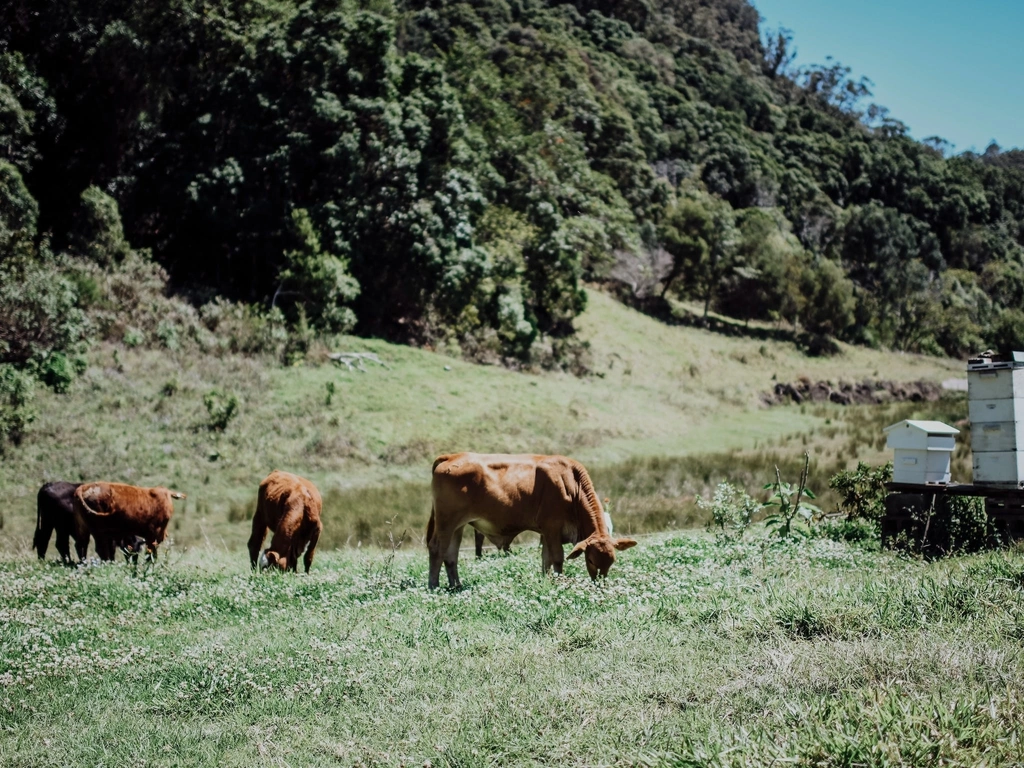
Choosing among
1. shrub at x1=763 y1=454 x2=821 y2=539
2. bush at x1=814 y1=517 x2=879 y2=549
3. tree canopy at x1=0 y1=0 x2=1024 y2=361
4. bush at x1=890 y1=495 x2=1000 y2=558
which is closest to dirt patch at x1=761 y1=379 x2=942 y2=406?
tree canopy at x1=0 y1=0 x2=1024 y2=361

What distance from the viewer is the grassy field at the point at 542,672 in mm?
5230

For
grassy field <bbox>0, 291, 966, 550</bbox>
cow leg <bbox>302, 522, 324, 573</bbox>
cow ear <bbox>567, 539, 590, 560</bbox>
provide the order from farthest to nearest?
grassy field <bbox>0, 291, 966, 550</bbox> < cow leg <bbox>302, 522, 324, 573</bbox> < cow ear <bbox>567, 539, 590, 560</bbox>

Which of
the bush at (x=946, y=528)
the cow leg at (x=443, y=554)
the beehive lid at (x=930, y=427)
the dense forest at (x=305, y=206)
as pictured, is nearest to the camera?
the cow leg at (x=443, y=554)

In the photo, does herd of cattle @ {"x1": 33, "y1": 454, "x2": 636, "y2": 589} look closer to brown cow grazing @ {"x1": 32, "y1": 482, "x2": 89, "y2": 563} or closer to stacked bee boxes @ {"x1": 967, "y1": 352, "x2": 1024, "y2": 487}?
brown cow grazing @ {"x1": 32, "y1": 482, "x2": 89, "y2": 563}

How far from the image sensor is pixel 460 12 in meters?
83.0

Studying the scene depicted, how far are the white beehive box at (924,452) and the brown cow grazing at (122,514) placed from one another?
1143cm

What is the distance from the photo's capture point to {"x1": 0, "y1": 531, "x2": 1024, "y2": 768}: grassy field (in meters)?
5.23

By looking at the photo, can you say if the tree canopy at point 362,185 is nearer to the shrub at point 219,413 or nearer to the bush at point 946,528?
the shrub at point 219,413

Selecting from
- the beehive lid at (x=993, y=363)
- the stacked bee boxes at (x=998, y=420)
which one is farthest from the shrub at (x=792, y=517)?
the beehive lid at (x=993, y=363)

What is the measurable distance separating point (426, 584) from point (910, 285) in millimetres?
72776

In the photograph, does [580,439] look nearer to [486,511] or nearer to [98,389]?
[98,389]

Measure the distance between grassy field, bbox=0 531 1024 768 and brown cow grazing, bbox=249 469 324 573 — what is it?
7.07 feet

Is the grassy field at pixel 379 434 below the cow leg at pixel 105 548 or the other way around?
the other way around

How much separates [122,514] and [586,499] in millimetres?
7882
